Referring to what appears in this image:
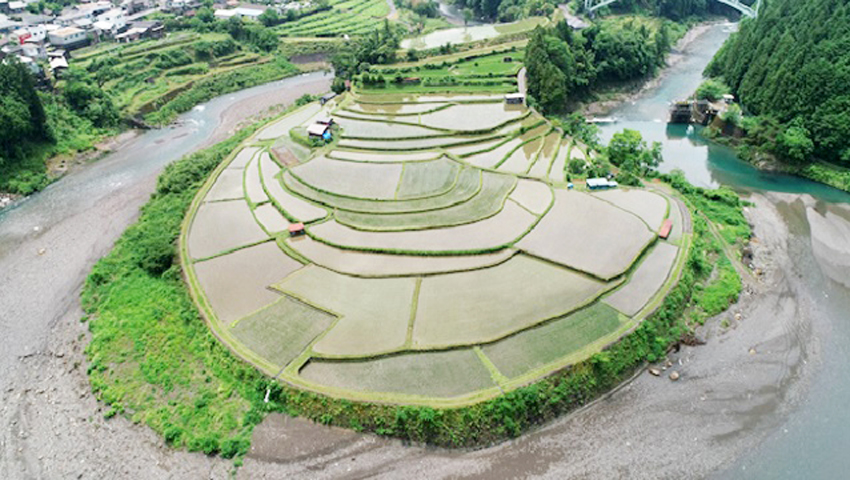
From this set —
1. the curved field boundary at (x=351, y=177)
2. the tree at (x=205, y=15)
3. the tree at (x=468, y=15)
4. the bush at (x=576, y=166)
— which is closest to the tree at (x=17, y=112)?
the curved field boundary at (x=351, y=177)

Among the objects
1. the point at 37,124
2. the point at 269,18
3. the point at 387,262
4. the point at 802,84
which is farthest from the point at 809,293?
the point at 269,18

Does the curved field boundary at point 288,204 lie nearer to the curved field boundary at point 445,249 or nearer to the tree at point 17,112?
the curved field boundary at point 445,249

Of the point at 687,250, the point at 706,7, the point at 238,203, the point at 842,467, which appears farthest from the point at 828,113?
the point at 706,7

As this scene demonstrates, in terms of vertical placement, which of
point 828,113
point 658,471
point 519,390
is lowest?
point 658,471

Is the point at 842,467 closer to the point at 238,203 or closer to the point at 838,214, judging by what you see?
the point at 838,214

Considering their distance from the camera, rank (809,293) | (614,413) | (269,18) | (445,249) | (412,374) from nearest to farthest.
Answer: (614,413), (412,374), (809,293), (445,249), (269,18)

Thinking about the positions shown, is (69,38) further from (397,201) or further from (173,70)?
(397,201)
